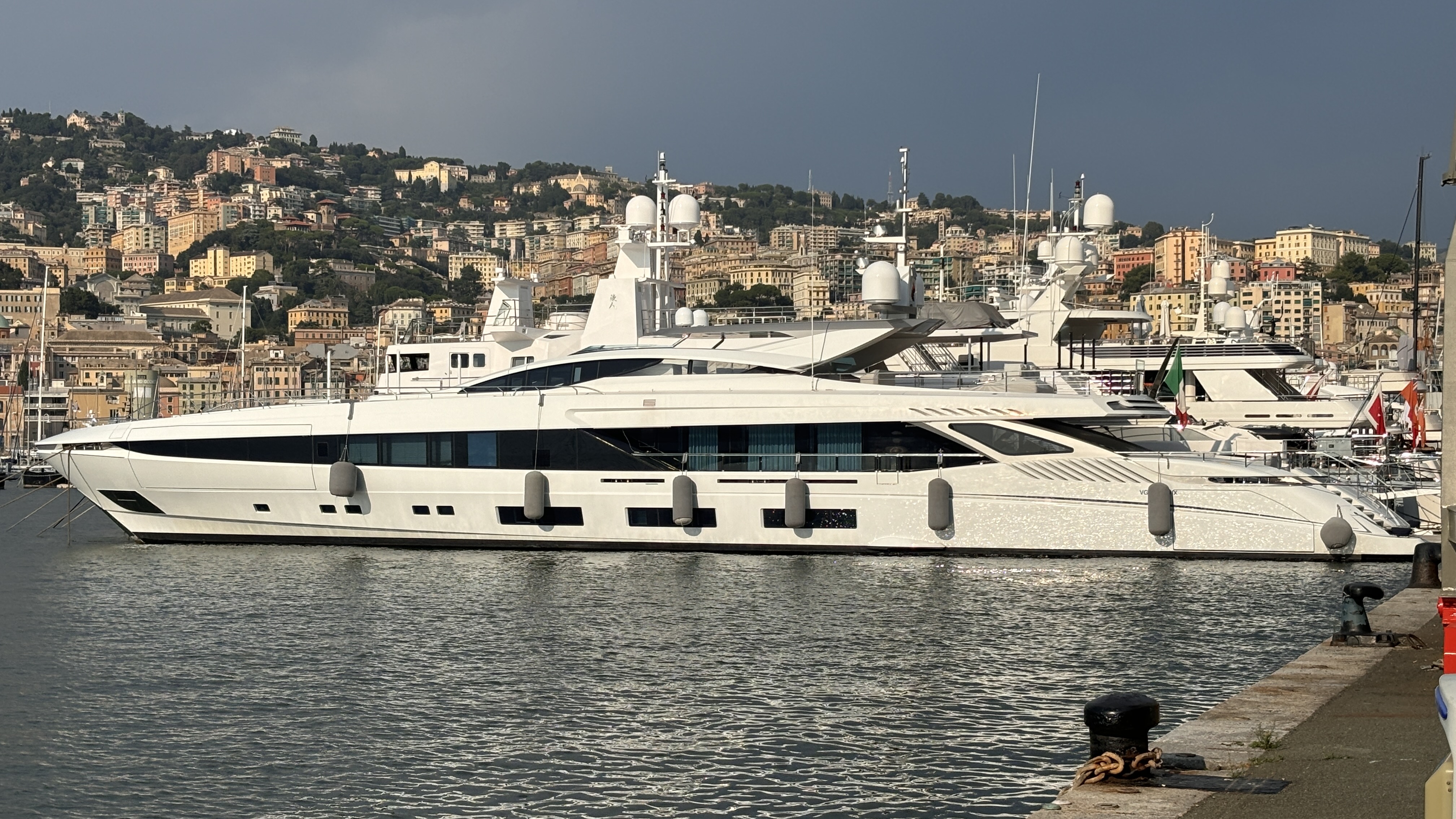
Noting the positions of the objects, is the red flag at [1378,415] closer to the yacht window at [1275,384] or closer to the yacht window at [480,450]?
the yacht window at [1275,384]

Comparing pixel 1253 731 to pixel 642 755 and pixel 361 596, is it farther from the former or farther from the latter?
pixel 361 596

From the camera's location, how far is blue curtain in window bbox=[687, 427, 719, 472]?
85.1 feet

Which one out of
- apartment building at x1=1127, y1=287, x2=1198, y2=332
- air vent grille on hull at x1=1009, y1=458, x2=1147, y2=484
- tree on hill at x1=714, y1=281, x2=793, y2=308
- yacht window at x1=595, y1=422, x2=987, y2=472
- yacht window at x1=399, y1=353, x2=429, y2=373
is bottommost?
air vent grille on hull at x1=1009, y1=458, x2=1147, y2=484

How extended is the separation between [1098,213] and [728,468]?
619 inches

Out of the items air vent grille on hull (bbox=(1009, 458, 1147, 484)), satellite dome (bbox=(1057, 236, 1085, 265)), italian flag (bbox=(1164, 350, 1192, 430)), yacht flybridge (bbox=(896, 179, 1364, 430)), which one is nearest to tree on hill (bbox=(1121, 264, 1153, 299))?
yacht flybridge (bbox=(896, 179, 1364, 430))

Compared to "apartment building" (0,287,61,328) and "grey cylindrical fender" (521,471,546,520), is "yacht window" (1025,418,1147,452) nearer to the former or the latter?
"grey cylindrical fender" (521,471,546,520)

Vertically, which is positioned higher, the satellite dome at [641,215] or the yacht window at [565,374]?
the satellite dome at [641,215]

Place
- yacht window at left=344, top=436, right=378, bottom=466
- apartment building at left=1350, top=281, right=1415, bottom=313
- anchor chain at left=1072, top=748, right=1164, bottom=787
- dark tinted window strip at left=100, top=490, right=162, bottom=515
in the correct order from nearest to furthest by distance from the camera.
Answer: anchor chain at left=1072, top=748, right=1164, bottom=787
yacht window at left=344, top=436, right=378, bottom=466
dark tinted window strip at left=100, top=490, right=162, bottom=515
apartment building at left=1350, top=281, right=1415, bottom=313

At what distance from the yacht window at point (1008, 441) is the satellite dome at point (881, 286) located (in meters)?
3.50

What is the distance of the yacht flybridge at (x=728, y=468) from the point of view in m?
24.8

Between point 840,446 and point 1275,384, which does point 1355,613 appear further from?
point 1275,384

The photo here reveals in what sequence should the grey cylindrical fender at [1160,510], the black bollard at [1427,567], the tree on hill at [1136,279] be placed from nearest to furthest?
the black bollard at [1427,567] → the grey cylindrical fender at [1160,510] → the tree on hill at [1136,279]


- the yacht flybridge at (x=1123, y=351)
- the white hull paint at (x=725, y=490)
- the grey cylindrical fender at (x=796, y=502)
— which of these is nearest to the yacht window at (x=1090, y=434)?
the white hull paint at (x=725, y=490)

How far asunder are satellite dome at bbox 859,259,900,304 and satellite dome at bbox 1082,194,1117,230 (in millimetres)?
11426
